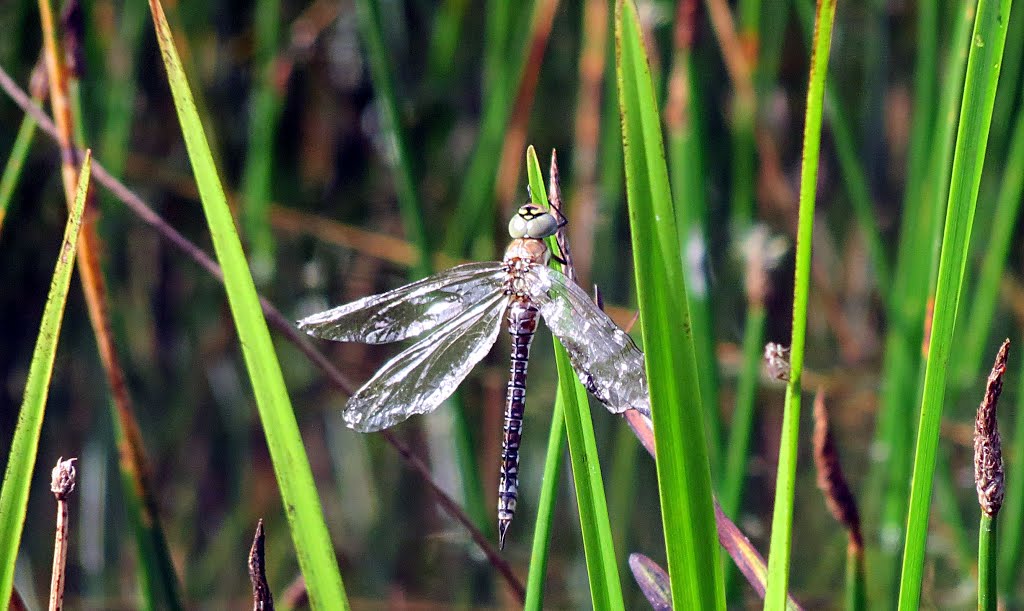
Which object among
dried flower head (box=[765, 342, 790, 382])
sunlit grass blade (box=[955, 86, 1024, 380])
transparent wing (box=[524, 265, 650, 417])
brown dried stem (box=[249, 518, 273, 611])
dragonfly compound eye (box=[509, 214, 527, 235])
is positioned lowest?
brown dried stem (box=[249, 518, 273, 611])

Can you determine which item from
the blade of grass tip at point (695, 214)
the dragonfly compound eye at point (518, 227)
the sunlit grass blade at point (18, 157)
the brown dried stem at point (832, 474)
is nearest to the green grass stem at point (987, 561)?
the brown dried stem at point (832, 474)

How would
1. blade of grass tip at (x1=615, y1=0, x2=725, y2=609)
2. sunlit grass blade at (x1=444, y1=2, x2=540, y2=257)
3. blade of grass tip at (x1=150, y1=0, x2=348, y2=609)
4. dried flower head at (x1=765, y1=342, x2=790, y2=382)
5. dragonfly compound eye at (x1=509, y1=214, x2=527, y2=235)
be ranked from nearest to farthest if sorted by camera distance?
blade of grass tip at (x1=615, y1=0, x2=725, y2=609), blade of grass tip at (x1=150, y1=0, x2=348, y2=609), dried flower head at (x1=765, y1=342, x2=790, y2=382), dragonfly compound eye at (x1=509, y1=214, x2=527, y2=235), sunlit grass blade at (x1=444, y1=2, x2=540, y2=257)

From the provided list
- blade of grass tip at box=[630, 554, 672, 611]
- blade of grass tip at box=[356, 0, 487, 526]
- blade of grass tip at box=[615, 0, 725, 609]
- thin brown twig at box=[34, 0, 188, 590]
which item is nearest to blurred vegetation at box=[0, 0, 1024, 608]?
blade of grass tip at box=[356, 0, 487, 526]

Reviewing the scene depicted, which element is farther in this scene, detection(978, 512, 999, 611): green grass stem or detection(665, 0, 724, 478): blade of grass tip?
detection(665, 0, 724, 478): blade of grass tip

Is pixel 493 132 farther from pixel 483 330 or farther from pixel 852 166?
pixel 483 330

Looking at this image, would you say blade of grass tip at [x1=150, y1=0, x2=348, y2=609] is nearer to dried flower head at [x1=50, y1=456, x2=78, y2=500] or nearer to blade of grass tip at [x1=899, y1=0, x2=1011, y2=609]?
dried flower head at [x1=50, y1=456, x2=78, y2=500]

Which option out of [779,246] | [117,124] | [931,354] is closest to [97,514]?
[117,124]

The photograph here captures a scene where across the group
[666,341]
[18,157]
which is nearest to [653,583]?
[666,341]
